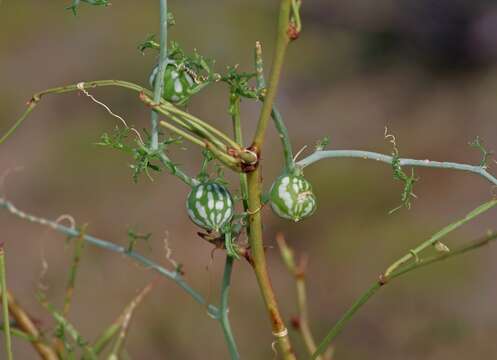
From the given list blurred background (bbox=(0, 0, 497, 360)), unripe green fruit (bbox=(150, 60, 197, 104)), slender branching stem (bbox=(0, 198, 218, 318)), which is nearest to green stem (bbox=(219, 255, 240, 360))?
slender branching stem (bbox=(0, 198, 218, 318))

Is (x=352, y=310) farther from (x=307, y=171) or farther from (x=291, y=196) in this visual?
(x=307, y=171)

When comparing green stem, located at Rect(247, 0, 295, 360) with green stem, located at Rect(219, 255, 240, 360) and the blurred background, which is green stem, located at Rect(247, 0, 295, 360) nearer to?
green stem, located at Rect(219, 255, 240, 360)

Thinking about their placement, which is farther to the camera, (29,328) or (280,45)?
(29,328)

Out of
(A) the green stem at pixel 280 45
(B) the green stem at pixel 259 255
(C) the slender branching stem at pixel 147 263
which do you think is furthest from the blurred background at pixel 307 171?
(A) the green stem at pixel 280 45

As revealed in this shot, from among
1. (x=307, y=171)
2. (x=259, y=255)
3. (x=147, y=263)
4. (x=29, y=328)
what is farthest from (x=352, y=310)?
(x=307, y=171)

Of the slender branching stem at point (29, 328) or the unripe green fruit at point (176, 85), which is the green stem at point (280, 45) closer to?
the unripe green fruit at point (176, 85)

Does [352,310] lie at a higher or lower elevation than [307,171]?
lower

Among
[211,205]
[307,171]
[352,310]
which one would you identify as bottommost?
[352,310]

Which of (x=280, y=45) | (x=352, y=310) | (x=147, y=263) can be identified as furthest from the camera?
(x=147, y=263)
